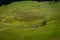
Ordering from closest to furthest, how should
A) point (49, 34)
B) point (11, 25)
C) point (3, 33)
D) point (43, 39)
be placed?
point (43, 39)
point (49, 34)
point (3, 33)
point (11, 25)

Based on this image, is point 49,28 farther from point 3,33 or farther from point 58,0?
point 58,0

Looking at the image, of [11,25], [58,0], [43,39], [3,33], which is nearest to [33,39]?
[43,39]

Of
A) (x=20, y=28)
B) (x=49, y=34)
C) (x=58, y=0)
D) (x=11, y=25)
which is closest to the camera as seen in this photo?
(x=49, y=34)

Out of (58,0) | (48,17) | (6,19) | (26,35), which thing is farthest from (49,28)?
(58,0)

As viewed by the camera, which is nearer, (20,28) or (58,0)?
(20,28)

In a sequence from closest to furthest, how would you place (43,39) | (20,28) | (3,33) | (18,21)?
(43,39) < (3,33) < (20,28) < (18,21)

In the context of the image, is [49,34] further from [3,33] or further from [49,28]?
[3,33]

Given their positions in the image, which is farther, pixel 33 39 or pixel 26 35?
pixel 26 35

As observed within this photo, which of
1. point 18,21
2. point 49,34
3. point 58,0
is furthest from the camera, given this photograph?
point 58,0

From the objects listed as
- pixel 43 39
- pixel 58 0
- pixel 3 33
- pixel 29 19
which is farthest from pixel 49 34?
pixel 58 0
